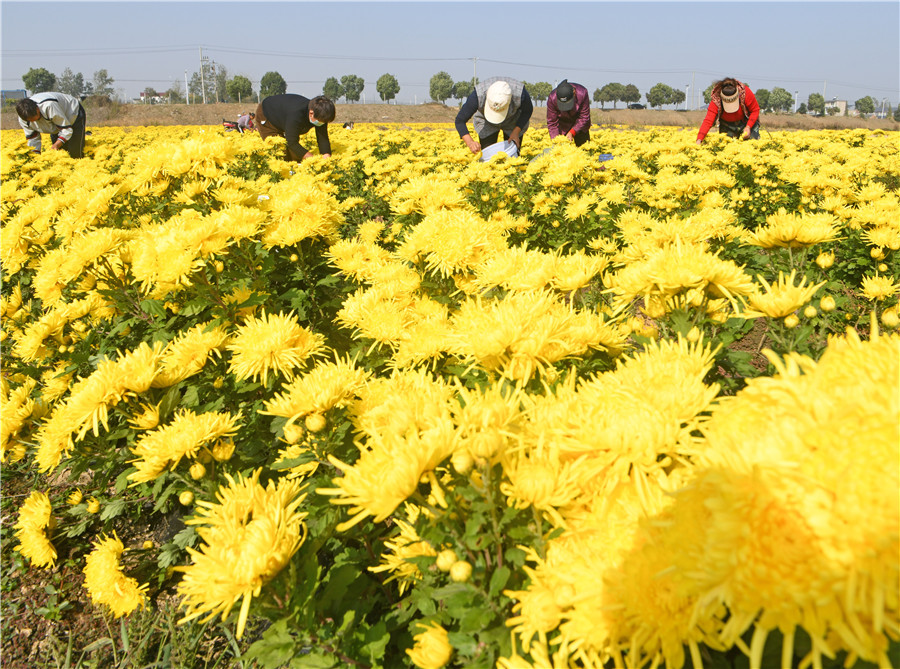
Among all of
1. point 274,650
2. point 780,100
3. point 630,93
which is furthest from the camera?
point 630,93

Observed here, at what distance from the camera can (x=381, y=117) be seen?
166 ft

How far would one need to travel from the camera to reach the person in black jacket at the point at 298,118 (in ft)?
25.7

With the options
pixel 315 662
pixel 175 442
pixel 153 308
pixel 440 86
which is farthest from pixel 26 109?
pixel 440 86

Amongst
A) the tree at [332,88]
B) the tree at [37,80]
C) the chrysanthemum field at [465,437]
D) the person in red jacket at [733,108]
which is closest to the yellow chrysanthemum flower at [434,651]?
the chrysanthemum field at [465,437]

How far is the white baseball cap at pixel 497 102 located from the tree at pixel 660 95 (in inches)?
4841

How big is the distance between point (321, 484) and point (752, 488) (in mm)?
1364

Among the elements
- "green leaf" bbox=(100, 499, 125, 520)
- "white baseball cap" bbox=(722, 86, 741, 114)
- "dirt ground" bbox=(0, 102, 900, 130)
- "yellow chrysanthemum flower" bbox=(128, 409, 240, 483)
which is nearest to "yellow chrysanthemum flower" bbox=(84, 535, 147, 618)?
"green leaf" bbox=(100, 499, 125, 520)

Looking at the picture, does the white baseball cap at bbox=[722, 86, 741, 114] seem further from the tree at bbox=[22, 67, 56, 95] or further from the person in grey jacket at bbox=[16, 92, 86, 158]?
the tree at bbox=[22, 67, 56, 95]

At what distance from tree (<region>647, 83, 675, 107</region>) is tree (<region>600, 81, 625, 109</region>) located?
21.5ft

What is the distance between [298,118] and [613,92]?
417 feet

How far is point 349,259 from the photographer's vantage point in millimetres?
3180

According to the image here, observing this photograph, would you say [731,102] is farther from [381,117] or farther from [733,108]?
[381,117]

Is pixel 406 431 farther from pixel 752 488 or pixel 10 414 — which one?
pixel 10 414

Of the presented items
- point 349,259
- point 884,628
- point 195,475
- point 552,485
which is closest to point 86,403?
point 195,475
